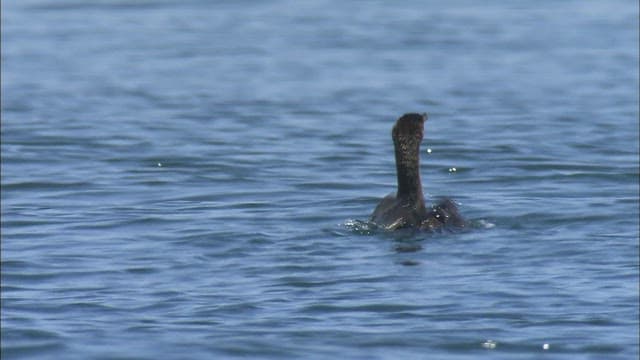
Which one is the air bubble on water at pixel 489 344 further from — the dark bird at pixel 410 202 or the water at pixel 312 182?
the dark bird at pixel 410 202

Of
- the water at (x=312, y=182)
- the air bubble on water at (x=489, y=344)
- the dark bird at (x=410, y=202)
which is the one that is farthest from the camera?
the dark bird at (x=410, y=202)

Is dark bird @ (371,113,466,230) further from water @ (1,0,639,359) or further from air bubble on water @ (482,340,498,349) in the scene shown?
air bubble on water @ (482,340,498,349)

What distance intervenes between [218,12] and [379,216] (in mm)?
19546

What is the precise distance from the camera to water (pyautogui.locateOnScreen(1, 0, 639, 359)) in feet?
36.7

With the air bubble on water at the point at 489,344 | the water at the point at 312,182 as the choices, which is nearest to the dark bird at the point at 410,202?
the water at the point at 312,182

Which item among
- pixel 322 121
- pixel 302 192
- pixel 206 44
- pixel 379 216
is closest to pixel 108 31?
pixel 206 44

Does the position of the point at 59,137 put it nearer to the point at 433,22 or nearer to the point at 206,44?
the point at 206,44

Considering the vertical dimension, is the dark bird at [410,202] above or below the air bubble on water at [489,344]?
above

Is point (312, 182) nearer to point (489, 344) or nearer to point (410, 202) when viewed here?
point (410, 202)

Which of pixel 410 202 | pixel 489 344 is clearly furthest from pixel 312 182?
pixel 489 344

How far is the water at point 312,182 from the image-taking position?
11.2 meters

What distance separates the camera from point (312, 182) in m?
17.3

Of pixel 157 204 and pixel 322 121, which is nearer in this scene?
pixel 157 204

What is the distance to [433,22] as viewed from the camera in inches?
1234
